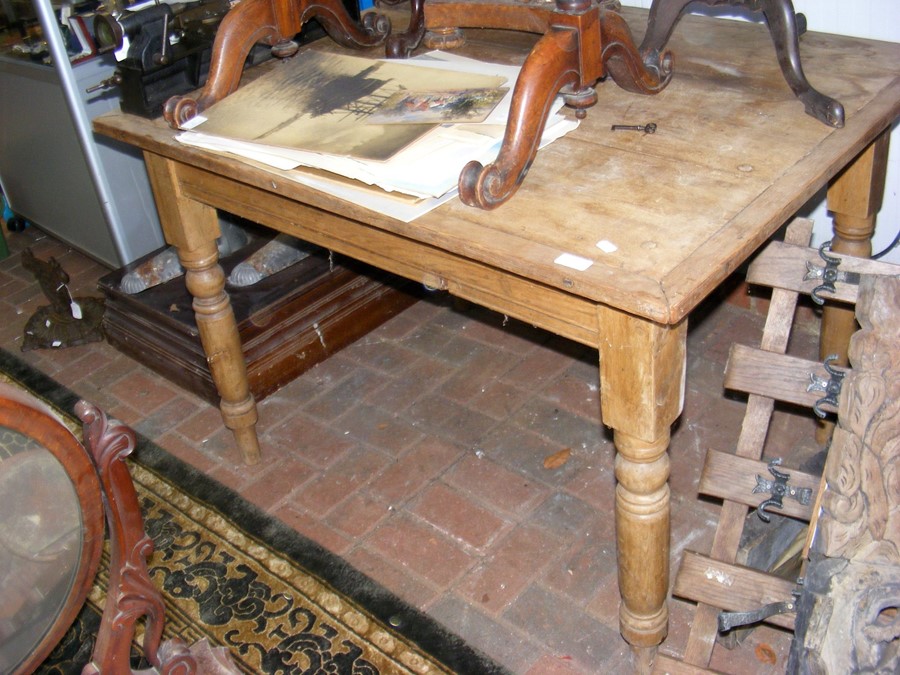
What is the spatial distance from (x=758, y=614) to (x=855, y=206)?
90 centimetres

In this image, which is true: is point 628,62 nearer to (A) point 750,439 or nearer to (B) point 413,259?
(B) point 413,259

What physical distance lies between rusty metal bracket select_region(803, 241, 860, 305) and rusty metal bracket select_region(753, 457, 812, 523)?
327 mm

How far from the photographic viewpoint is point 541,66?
1.55 m

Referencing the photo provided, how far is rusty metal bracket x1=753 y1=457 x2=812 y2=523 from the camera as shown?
1.80 m

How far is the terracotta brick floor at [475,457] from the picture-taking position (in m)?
2.10

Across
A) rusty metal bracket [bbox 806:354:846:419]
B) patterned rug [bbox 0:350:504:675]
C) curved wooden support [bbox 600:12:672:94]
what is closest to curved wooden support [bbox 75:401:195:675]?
patterned rug [bbox 0:350:504:675]

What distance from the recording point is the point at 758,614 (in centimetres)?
168

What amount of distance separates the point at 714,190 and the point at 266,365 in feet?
5.31

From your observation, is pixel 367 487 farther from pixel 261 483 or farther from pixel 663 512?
pixel 663 512

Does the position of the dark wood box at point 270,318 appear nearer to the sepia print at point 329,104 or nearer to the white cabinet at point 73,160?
the white cabinet at point 73,160

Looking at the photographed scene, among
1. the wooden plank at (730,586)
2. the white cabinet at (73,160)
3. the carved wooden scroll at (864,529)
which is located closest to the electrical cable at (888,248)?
the carved wooden scroll at (864,529)

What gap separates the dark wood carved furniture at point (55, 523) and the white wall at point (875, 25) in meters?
1.50

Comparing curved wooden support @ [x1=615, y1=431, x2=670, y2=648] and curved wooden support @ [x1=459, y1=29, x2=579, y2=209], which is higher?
curved wooden support @ [x1=459, y1=29, x2=579, y2=209]

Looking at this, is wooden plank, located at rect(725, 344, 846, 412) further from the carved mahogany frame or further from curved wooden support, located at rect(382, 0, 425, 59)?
curved wooden support, located at rect(382, 0, 425, 59)
